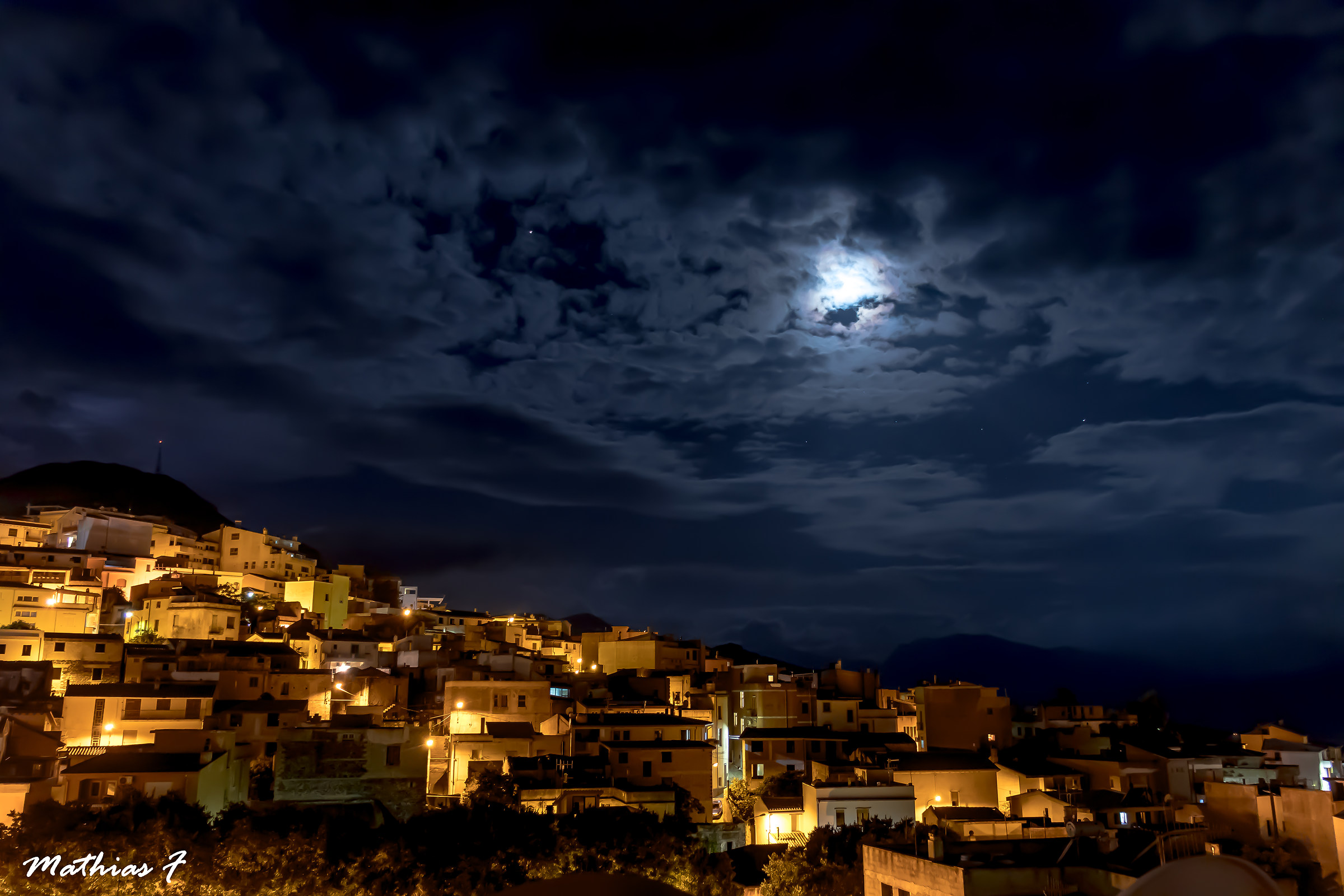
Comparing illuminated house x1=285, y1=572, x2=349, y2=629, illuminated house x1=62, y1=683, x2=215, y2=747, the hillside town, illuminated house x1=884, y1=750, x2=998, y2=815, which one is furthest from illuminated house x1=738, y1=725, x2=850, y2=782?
illuminated house x1=285, y1=572, x2=349, y2=629

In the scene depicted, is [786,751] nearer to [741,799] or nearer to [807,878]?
[741,799]

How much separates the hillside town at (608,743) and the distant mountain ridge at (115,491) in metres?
66.0

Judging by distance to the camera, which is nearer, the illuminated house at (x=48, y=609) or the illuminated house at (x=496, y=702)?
the illuminated house at (x=496, y=702)

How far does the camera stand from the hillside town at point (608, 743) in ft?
92.2

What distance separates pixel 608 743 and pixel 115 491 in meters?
122

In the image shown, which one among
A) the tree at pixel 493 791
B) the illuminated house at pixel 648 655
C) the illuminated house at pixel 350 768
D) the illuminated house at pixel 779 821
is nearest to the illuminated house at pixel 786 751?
the illuminated house at pixel 779 821

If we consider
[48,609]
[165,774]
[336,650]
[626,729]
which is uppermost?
[48,609]

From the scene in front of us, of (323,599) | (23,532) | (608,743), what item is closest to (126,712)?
(608,743)

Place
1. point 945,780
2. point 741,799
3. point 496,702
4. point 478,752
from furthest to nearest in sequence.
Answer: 1. point 496,702
2. point 741,799
3. point 945,780
4. point 478,752

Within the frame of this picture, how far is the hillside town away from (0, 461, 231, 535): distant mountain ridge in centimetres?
6595

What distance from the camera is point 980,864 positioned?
20.2m

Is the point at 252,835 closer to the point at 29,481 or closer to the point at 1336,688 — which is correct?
the point at 29,481

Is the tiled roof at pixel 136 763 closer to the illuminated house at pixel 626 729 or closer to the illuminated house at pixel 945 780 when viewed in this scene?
the illuminated house at pixel 626 729

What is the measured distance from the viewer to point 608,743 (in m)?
35.7
